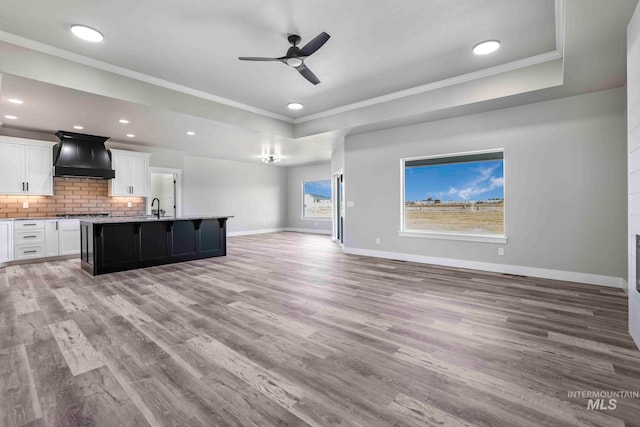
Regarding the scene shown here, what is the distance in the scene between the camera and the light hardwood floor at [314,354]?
1.60 meters

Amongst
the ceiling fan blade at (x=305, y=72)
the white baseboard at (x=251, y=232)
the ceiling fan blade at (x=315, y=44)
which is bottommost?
the white baseboard at (x=251, y=232)

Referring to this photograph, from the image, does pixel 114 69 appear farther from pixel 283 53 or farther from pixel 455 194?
pixel 455 194

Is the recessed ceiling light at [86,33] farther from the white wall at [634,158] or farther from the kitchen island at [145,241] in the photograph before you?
the white wall at [634,158]

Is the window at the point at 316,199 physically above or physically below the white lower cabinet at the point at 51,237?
above

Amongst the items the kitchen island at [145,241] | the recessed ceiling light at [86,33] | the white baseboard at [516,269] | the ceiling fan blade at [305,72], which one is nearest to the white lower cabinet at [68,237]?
the kitchen island at [145,241]

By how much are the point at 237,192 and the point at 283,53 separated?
24.0 feet

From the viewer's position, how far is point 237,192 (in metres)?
10.5

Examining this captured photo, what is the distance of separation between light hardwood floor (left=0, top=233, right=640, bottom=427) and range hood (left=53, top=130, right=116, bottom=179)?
9.26ft

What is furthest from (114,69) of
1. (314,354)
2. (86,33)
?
(314,354)

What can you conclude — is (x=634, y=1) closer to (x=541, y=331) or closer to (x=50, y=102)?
(x=541, y=331)

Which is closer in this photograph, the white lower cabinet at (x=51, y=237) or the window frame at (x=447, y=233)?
the window frame at (x=447, y=233)

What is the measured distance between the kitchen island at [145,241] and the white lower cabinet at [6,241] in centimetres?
131

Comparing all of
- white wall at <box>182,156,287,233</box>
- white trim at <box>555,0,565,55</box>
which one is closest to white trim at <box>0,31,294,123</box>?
white wall at <box>182,156,287,233</box>

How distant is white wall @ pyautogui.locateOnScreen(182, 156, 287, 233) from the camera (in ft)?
30.5
